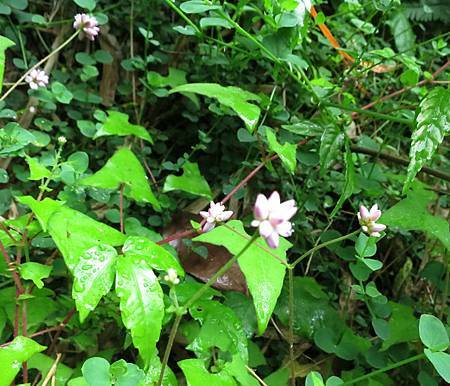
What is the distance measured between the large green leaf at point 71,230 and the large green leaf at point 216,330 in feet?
0.72

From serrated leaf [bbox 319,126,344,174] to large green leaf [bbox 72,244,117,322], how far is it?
1.86ft

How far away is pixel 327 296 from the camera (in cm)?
129

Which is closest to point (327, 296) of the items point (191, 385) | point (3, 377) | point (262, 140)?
point (262, 140)

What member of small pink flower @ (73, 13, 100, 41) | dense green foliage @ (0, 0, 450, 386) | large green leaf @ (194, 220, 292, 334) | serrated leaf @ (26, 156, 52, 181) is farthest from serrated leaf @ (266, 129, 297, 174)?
small pink flower @ (73, 13, 100, 41)

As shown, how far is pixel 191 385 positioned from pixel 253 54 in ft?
2.72

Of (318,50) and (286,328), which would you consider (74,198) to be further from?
(318,50)

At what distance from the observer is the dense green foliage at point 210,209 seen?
34.2 inches

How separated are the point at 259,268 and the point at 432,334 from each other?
1.08 ft

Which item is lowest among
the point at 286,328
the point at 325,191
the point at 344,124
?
the point at 286,328

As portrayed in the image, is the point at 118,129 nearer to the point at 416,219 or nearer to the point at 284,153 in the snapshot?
the point at 284,153

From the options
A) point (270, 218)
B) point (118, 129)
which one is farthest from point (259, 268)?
point (118, 129)

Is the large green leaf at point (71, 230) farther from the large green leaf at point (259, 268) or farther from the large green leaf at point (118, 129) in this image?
the large green leaf at point (118, 129)

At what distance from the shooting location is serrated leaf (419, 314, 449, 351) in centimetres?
89

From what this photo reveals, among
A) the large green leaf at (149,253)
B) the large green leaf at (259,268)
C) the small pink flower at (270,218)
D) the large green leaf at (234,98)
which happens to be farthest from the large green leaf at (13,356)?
the large green leaf at (234,98)
